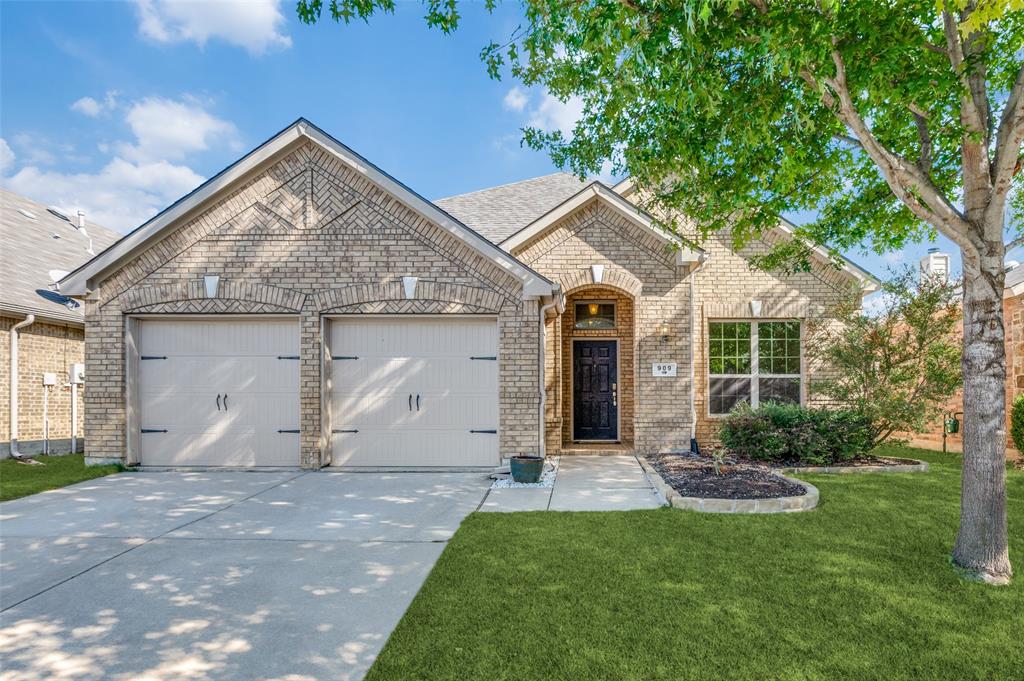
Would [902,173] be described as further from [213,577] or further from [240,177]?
[240,177]

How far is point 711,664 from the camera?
10.3 feet

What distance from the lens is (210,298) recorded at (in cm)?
935

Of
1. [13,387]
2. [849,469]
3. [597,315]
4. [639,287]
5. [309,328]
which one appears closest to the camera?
[849,469]

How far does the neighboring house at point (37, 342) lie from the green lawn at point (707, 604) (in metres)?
11.2

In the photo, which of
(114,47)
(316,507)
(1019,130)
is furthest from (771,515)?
(114,47)

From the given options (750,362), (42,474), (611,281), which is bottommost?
(42,474)

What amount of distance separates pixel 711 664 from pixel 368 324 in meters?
7.63

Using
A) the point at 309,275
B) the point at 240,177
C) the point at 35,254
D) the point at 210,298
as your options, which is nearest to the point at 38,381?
the point at 35,254

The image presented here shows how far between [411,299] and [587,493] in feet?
14.0

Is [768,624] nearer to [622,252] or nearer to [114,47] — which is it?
[622,252]

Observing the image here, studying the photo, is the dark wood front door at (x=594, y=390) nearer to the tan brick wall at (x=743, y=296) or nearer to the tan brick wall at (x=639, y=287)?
the tan brick wall at (x=639, y=287)

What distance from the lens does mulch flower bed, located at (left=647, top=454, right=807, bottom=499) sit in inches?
268

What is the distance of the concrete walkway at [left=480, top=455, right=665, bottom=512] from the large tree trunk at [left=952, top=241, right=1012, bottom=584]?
10.00 feet

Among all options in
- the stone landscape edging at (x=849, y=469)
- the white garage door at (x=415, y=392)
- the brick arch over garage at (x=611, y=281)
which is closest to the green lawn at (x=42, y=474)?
the white garage door at (x=415, y=392)
